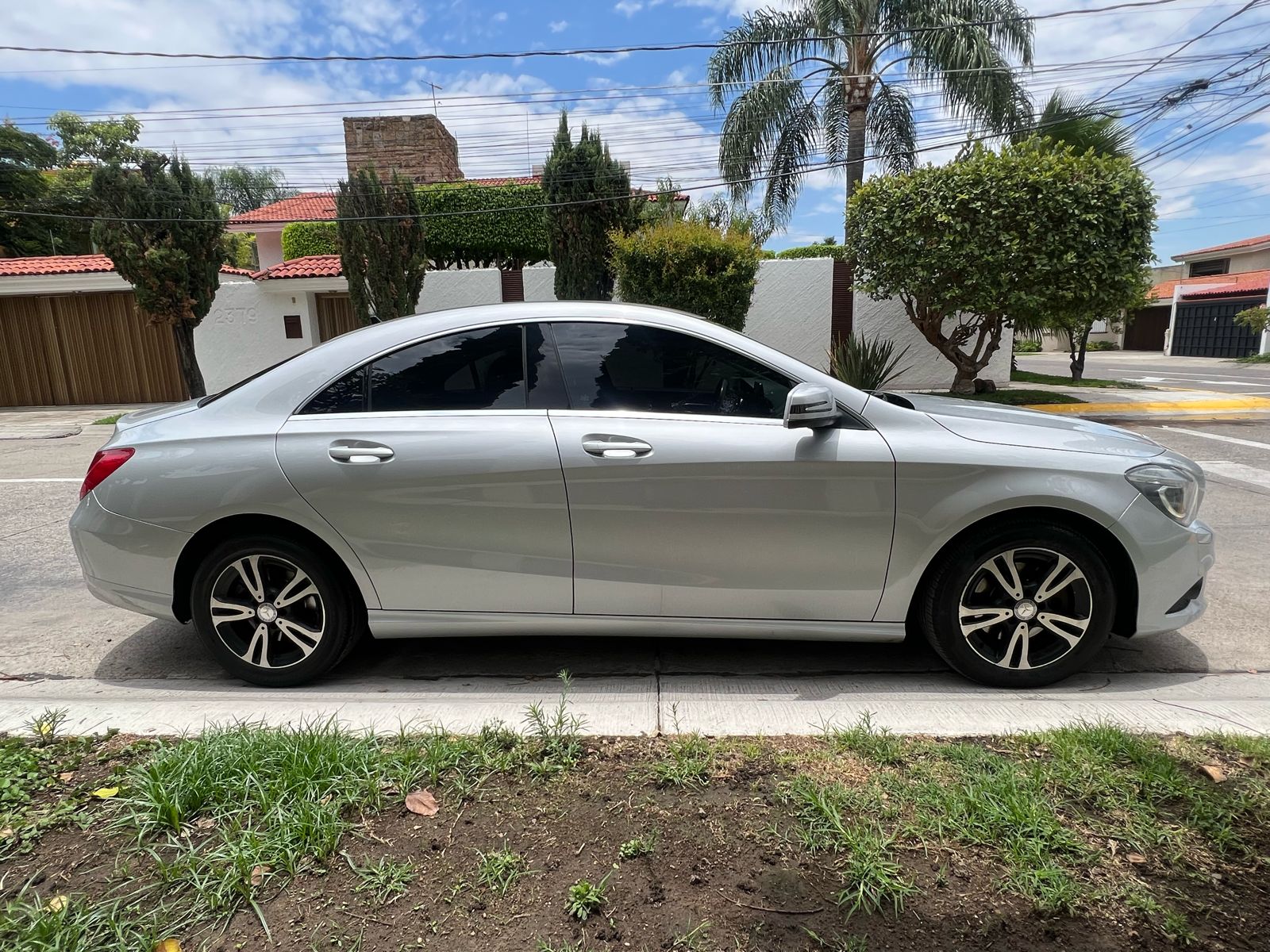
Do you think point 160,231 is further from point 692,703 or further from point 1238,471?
point 1238,471

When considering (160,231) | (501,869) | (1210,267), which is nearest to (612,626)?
(501,869)

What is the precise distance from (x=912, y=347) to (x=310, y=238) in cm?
1653

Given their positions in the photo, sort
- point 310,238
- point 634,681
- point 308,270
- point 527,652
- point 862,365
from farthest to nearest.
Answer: point 310,238 → point 308,270 → point 862,365 → point 527,652 → point 634,681

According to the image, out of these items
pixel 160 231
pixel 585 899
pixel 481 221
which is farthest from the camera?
pixel 481 221

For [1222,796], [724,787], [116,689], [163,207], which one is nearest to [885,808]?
[724,787]

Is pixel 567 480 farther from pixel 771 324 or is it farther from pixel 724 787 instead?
pixel 771 324

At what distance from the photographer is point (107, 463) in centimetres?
328

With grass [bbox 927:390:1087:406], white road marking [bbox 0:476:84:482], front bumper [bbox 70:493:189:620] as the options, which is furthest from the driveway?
grass [bbox 927:390:1087:406]

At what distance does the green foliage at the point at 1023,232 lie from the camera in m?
10.9

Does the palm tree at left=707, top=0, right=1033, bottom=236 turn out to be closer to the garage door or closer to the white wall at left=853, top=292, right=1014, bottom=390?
the white wall at left=853, top=292, right=1014, bottom=390

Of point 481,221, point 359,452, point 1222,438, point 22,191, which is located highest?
point 22,191

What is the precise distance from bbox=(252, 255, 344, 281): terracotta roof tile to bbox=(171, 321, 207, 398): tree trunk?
9.25 ft

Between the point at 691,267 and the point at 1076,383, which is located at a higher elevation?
the point at 691,267

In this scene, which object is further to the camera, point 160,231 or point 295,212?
point 295,212
